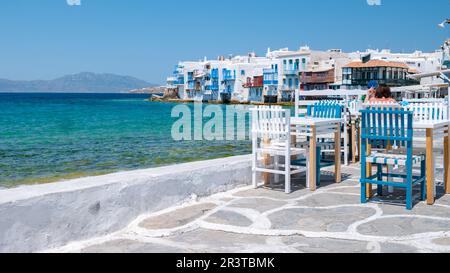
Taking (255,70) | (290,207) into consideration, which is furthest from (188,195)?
(255,70)

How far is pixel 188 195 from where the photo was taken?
4.96 m

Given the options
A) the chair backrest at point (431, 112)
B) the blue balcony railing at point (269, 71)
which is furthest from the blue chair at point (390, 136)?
the blue balcony railing at point (269, 71)

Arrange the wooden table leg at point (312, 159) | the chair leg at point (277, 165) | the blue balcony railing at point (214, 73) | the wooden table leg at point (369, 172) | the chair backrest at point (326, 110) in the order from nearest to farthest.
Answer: the wooden table leg at point (369, 172) → the wooden table leg at point (312, 159) → the chair leg at point (277, 165) → the chair backrest at point (326, 110) → the blue balcony railing at point (214, 73)

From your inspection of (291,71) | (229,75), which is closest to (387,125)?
(291,71)

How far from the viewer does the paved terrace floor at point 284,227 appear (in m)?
3.60

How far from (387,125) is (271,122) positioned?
52.5 inches

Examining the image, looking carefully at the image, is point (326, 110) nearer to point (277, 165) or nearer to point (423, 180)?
point (277, 165)

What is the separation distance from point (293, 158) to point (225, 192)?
1.40 meters

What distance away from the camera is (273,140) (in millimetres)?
5988

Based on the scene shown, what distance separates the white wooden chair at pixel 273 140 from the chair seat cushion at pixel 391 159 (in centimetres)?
92

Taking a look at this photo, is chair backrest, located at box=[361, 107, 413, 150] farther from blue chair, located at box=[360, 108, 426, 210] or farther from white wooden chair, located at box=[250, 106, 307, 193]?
white wooden chair, located at box=[250, 106, 307, 193]

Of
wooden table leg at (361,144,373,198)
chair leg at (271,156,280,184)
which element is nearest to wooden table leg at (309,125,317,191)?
chair leg at (271,156,280,184)

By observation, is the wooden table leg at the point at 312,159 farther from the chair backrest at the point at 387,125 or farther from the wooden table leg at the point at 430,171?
the wooden table leg at the point at 430,171

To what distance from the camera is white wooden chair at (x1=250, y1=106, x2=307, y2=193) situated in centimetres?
543
